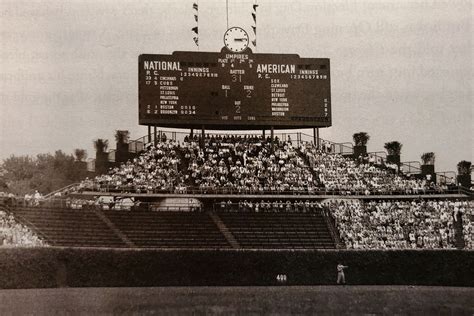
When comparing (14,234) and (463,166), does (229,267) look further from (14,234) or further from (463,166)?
(463,166)

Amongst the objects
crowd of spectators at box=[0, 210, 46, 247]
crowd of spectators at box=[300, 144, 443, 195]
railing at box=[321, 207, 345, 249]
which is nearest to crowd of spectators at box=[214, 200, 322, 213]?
railing at box=[321, 207, 345, 249]

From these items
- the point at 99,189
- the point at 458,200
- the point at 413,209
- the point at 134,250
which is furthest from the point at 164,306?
the point at 458,200

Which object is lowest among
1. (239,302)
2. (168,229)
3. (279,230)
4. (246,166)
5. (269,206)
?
(239,302)

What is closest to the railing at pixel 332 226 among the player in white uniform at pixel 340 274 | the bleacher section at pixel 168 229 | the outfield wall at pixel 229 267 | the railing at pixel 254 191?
the railing at pixel 254 191

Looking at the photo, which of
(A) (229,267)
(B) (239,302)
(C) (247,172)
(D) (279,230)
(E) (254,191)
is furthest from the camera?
(C) (247,172)

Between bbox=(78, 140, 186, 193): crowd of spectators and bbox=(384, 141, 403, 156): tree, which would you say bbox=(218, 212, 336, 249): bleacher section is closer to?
bbox=(78, 140, 186, 193): crowd of spectators

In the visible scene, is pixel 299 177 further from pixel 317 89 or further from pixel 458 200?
pixel 458 200

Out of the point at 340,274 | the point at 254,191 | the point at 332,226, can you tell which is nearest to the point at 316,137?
the point at 254,191
